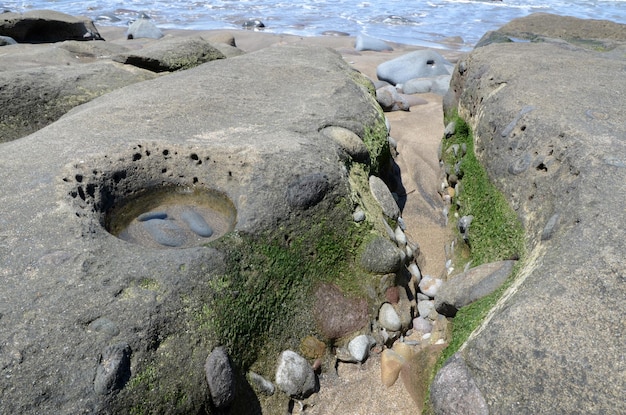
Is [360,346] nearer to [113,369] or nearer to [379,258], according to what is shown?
[379,258]

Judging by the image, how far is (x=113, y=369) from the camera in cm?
175

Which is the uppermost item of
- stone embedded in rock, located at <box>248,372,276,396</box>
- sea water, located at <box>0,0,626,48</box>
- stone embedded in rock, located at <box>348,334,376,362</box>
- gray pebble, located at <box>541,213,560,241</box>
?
gray pebble, located at <box>541,213,560,241</box>

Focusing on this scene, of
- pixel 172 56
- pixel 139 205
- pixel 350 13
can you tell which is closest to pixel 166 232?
pixel 139 205

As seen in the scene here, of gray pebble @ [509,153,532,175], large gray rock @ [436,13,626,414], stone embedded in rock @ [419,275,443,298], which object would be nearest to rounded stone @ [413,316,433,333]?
stone embedded in rock @ [419,275,443,298]

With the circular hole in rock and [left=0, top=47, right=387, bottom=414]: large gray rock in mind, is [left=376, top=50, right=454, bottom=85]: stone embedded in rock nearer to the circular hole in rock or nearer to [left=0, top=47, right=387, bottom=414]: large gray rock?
[left=0, top=47, right=387, bottom=414]: large gray rock

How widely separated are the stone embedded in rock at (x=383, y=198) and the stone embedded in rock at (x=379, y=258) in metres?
0.43

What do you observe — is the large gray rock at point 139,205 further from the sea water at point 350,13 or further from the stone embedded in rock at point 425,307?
the sea water at point 350,13

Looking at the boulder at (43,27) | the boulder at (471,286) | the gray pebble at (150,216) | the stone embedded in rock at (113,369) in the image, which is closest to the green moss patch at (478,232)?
the boulder at (471,286)

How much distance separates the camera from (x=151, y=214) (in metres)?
2.59

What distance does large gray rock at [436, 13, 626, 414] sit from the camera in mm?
1695

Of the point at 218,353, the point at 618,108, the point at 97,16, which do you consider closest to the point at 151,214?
the point at 218,353

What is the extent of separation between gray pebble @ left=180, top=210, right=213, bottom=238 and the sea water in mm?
8676

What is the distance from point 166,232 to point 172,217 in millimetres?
144

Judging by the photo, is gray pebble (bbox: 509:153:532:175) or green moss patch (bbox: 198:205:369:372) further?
gray pebble (bbox: 509:153:532:175)
